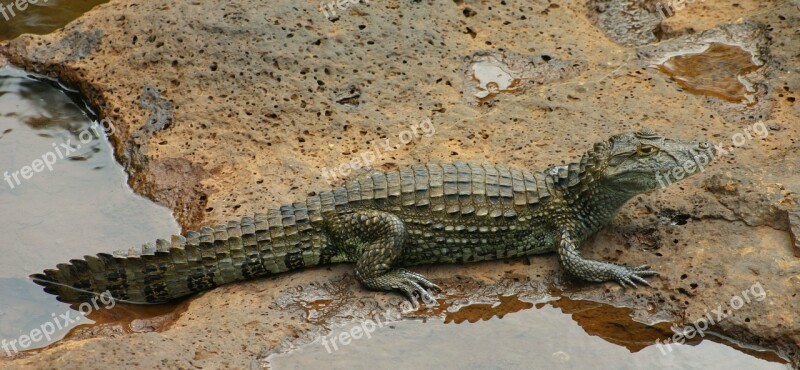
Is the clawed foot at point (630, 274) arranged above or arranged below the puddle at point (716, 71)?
below

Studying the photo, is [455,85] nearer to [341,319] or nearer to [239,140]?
[239,140]

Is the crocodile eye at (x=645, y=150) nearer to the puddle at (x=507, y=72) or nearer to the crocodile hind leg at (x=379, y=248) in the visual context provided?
the crocodile hind leg at (x=379, y=248)

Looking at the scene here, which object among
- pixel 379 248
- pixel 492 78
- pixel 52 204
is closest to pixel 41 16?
pixel 52 204

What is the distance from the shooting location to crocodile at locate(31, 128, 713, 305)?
7359 mm

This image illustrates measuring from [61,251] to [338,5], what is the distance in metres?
4.33

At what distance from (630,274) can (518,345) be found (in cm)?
125

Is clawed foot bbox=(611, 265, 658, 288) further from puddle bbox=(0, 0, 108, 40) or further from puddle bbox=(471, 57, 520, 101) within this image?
puddle bbox=(0, 0, 108, 40)

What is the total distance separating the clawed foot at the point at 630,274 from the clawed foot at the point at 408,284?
60.0 inches

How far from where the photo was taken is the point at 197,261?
738 centimetres

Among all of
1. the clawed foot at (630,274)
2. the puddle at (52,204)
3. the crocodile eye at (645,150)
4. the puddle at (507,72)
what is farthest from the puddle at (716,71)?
the puddle at (52,204)

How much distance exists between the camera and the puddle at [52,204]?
7.62 meters

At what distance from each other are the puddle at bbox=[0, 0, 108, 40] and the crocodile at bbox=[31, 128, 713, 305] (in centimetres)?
552

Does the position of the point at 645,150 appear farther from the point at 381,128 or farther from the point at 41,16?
the point at 41,16

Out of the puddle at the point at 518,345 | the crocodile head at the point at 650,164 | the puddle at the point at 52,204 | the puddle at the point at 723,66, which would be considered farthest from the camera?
the puddle at the point at 723,66
